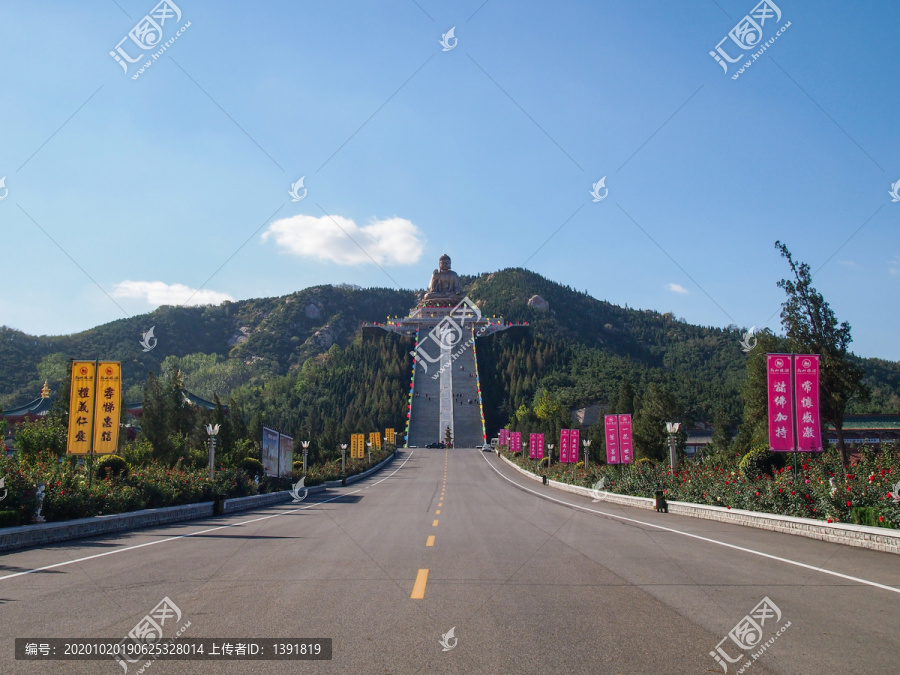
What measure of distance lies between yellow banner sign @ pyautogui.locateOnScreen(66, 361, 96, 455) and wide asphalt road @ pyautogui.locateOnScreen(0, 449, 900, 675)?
6.06 m

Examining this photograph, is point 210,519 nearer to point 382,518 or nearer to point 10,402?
point 382,518

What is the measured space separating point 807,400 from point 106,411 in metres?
20.8

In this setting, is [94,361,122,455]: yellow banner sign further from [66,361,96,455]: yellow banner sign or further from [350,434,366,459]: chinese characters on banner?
[350,434,366,459]: chinese characters on banner

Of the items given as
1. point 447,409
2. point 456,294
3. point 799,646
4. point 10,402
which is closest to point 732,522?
point 799,646

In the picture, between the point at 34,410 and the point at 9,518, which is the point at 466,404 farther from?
the point at 9,518

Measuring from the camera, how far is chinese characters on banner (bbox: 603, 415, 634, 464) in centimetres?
3547

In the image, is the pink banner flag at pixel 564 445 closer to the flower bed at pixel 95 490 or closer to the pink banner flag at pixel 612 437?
the pink banner flag at pixel 612 437

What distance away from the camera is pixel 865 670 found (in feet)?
17.6

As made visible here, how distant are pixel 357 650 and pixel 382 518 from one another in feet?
51.0

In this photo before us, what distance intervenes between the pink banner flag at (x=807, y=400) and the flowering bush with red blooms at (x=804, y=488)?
2.83 ft

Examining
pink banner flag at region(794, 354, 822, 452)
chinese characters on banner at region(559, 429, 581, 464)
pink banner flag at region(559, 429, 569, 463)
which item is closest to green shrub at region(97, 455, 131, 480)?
pink banner flag at region(794, 354, 822, 452)

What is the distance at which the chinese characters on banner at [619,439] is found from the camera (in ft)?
116

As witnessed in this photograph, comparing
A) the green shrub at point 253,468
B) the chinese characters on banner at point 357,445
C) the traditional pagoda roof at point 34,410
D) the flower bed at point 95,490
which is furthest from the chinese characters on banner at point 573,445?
the traditional pagoda roof at point 34,410

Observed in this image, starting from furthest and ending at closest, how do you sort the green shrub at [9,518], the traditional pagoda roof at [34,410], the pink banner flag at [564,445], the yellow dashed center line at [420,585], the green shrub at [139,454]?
1. the traditional pagoda roof at [34,410]
2. the pink banner flag at [564,445]
3. the green shrub at [139,454]
4. the green shrub at [9,518]
5. the yellow dashed center line at [420,585]
